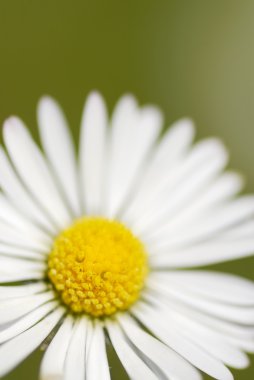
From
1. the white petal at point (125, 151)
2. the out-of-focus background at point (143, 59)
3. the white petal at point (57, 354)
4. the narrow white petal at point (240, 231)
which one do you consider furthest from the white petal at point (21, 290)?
→ the out-of-focus background at point (143, 59)

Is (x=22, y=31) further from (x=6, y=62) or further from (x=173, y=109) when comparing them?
(x=173, y=109)

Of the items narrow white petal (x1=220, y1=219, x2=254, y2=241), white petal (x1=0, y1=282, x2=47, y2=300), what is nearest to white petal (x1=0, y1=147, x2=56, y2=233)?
white petal (x1=0, y1=282, x2=47, y2=300)

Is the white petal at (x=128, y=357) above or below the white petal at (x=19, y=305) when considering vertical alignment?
below

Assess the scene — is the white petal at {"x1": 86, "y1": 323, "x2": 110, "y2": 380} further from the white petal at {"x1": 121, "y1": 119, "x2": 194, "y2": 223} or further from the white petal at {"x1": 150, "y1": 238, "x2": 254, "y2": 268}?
the white petal at {"x1": 121, "y1": 119, "x2": 194, "y2": 223}

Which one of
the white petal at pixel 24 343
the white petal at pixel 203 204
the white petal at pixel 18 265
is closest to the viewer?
the white petal at pixel 24 343

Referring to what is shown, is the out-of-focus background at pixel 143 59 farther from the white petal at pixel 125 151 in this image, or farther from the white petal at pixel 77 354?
the white petal at pixel 77 354

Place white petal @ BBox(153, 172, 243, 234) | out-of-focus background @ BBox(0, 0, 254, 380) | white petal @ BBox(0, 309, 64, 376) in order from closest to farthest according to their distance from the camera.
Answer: white petal @ BBox(0, 309, 64, 376) → white petal @ BBox(153, 172, 243, 234) → out-of-focus background @ BBox(0, 0, 254, 380)

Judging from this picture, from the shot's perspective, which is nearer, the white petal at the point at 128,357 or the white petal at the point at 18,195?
the white petal at the point at 128,357

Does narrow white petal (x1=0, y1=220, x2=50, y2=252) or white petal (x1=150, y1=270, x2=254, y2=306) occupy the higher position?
narrow white petal (x1=0, y1=220, x2=50, y2=252)
